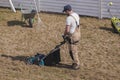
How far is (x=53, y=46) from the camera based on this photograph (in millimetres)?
13570

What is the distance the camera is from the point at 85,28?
50.9 feet

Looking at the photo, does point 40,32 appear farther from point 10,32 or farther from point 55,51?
point 55,51

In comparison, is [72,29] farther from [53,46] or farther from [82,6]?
[82,6]

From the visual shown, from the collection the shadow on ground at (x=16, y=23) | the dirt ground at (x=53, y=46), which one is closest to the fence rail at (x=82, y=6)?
the dirt ground at (x=53, y=46)

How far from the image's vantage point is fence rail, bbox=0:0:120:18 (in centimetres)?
1644

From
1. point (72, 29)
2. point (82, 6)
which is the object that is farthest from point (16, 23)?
point (72, 29)

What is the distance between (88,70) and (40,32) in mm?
4230

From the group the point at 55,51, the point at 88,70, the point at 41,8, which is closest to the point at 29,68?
the point at 55,51

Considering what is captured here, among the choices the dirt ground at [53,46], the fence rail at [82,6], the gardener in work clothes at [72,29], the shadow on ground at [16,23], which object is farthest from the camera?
the fence rail at [82,6]

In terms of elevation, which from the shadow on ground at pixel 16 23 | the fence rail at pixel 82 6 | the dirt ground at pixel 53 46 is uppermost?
the fence rail at pixel 82 6

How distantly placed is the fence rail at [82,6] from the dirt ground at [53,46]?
373mm

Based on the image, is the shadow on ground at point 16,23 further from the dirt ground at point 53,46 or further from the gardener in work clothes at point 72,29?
the gardener in work clothes at point 72,29

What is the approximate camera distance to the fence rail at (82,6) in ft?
53.9

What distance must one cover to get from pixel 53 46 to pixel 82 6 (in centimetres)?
412
